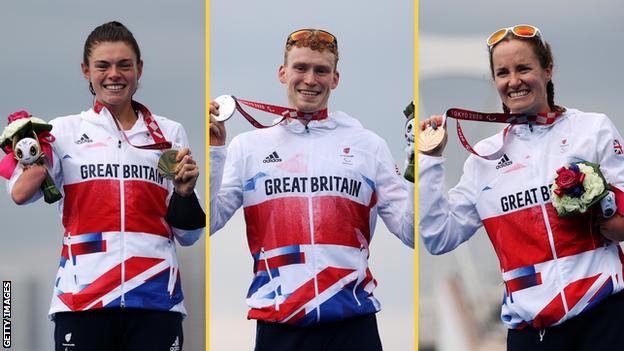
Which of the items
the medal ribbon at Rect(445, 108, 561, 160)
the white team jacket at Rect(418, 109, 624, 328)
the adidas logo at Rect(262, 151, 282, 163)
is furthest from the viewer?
the adidas logo at Rect(262, 151, 282, 163)

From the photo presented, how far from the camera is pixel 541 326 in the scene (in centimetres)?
512

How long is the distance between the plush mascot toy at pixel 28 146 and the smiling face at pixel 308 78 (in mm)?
1347

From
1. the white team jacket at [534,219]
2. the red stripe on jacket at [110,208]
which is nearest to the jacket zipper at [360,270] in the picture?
the white team jacket at [534,219]

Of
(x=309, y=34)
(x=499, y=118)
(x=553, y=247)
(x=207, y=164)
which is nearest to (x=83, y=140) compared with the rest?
(x=207, y=164)

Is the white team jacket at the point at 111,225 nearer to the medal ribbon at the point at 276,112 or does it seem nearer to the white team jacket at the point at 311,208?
the white team jacket at the point at 311,208

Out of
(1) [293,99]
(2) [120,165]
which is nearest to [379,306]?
(1) [293,99]

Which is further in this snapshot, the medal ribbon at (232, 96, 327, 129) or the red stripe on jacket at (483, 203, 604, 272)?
the medal ribbon at (232, 96, 327, 129)

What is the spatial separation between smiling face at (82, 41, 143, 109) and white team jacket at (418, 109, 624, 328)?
5.50ft

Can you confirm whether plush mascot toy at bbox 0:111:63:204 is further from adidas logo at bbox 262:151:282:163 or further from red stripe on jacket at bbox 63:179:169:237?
adidas logo at bbox 262:151:282:163

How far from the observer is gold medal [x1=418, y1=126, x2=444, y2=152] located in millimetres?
5285

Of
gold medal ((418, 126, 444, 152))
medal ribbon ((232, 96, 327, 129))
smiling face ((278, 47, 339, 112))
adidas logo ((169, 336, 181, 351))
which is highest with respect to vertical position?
smiling face ((278, 47, 339, 112))

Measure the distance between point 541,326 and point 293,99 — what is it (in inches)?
72.3

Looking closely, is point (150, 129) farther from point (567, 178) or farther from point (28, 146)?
point (567, 178)

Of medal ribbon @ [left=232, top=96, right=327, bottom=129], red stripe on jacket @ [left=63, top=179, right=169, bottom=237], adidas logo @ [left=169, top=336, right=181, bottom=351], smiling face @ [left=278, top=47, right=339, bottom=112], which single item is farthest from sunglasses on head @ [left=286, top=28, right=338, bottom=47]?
adidas logo @ [left=169, top=336, right=181, bottom=351]
